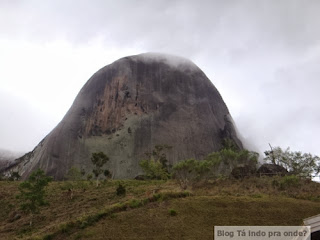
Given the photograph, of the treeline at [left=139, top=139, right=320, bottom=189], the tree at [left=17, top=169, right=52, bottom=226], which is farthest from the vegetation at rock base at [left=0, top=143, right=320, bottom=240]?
the treeline at [left=139, top=139, right=320, bottom=189]

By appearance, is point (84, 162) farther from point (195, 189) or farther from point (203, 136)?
point (195, 189)

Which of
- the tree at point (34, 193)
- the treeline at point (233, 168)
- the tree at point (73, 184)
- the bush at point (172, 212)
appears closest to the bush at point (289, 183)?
the treeline at point (233, 168)

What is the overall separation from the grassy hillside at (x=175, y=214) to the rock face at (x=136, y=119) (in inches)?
1463

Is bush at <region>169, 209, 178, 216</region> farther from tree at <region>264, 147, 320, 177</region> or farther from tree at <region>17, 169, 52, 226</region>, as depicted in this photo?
tree at <region>264, 147, 320, 177</region>

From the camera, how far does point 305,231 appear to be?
12.0m

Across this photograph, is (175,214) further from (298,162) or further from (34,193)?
(298,162)

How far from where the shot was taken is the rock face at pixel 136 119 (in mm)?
72750

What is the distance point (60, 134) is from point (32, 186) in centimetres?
4691

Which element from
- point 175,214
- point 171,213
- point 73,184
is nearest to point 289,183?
point 175,214

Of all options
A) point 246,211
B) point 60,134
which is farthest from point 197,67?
point 246,211

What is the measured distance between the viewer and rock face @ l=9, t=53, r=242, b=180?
72750mm

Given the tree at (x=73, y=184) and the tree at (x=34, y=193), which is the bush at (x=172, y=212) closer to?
the tree at (x=34, y=193)

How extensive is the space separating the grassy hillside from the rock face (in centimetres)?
3715

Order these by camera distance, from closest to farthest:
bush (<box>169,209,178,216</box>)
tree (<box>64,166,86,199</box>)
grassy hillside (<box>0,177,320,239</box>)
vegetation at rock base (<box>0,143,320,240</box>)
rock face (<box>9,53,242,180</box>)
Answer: grassy hillside (<box>0,177,320,239</box>) → vegetation at rock base (<box>0,143,320,240</box>) → bush (<box>169,209,178,216</box>) → tree (<box>64,166,86,199</box>) → rock face (<box>9,53,242,180</box>)
